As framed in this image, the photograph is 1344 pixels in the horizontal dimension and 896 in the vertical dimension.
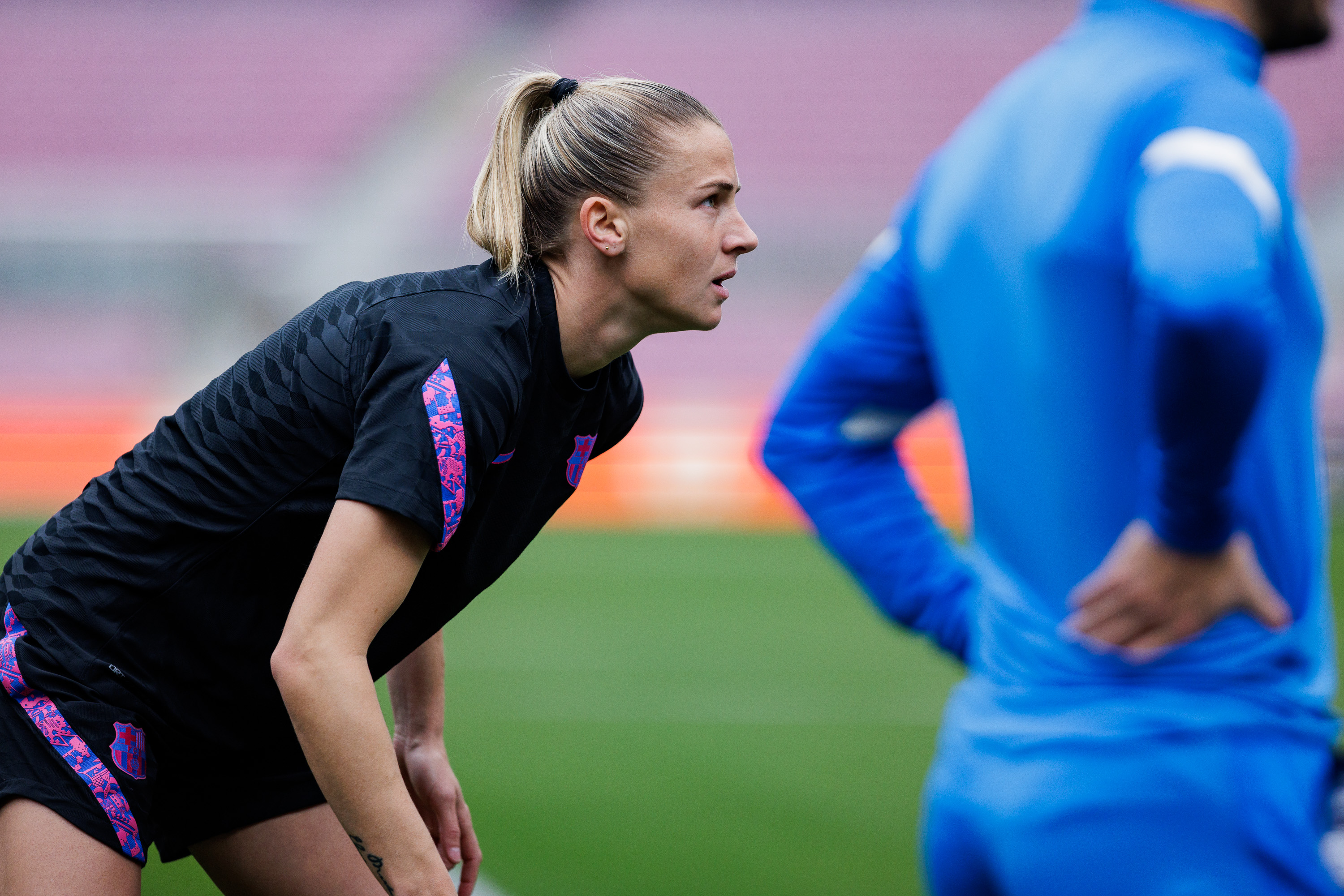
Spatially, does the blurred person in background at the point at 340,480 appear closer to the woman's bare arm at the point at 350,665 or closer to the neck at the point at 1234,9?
the woman's bare arm at the point at 350,665

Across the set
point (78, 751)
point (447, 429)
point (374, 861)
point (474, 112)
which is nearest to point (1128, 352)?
point (447, 429)

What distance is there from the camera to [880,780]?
4.71 meters

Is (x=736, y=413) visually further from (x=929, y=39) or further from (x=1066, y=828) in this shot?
(x=1066, y=828)

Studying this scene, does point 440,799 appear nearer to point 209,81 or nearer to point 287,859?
point 287,859

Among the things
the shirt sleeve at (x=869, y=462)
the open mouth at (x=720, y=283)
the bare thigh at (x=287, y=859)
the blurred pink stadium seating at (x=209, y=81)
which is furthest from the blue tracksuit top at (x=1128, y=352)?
the blurred pink stadium seating at (x=209, y=81)

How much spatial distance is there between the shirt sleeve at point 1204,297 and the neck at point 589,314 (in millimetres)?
590

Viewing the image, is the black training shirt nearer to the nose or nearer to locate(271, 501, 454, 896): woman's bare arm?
locate(271, 501, 454, 896): woman's bare arm

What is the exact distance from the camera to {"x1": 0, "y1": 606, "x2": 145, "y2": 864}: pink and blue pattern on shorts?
1549 millimetres

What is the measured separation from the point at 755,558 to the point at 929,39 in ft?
37.2

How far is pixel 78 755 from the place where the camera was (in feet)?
5.09

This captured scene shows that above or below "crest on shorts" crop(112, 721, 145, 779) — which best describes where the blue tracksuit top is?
above

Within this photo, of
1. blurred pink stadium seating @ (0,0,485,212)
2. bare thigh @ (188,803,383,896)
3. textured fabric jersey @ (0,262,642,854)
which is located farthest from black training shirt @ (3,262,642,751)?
blurred pink stadium seating @ (0,0,485,212)

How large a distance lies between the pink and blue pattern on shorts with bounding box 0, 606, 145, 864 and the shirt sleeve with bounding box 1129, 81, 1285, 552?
1202mm

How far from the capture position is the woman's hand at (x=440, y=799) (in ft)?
6.42
